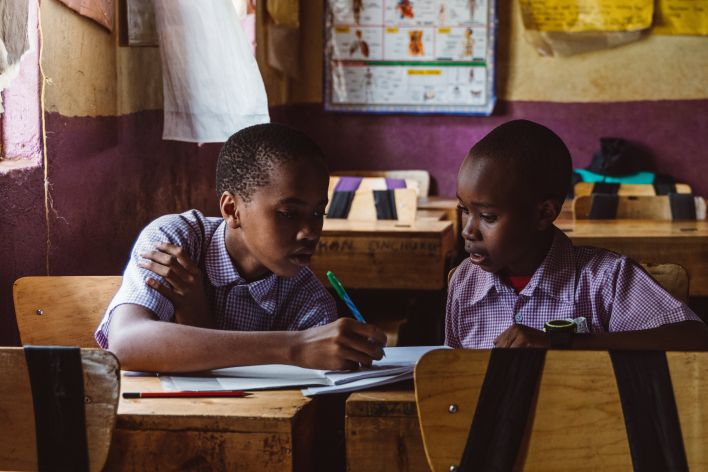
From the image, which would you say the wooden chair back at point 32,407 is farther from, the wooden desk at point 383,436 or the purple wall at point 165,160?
the purple wall at point 165,160

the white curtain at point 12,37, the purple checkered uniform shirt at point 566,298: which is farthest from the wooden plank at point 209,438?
the white curtain at point 12,37

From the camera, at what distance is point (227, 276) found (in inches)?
70.9

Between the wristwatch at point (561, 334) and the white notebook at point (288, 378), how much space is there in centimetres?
24

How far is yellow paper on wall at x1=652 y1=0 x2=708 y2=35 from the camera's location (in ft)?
17.2

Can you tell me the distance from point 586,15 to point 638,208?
69.8 inches

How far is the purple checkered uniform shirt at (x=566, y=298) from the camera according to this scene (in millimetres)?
1689

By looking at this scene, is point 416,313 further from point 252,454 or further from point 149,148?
point 252,454

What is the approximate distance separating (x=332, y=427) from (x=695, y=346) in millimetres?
647

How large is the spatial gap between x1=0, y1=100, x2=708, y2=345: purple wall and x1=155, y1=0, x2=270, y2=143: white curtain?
0.11 metres

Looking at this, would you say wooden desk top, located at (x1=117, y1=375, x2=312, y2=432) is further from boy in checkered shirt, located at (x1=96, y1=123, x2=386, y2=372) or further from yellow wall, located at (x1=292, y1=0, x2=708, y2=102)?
yellow wall, located at (x1=292, y1=0, x2=708, y2=102)

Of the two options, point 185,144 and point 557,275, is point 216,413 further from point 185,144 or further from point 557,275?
point 185,144

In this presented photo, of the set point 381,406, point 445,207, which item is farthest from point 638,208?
point 381,406

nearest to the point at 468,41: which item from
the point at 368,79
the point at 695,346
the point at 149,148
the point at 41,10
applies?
the point at 368,79

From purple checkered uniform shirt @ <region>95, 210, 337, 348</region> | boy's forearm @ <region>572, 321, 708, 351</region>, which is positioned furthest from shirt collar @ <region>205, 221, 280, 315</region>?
boy's forearm @ <region>572, 321, 708, 351</region>
